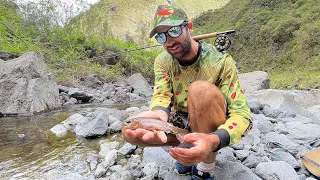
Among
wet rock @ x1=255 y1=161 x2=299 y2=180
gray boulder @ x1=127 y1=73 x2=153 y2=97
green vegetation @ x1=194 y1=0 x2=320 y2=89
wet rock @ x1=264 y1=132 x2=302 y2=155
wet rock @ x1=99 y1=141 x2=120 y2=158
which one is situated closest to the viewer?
wet rock @ x1=255 y1=161 x2=299 y2=180

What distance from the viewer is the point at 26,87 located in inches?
256

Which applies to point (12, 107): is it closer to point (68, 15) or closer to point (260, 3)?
point (68, 15)

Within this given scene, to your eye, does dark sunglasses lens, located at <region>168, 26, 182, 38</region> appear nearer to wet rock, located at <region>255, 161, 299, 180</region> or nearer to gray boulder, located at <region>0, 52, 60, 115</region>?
wet rock, located at <region>255, 161, 299, 180</region>

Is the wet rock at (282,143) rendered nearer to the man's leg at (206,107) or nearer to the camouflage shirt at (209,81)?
the camouflage shirt at (209,81)

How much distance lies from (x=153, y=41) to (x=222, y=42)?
701 inches

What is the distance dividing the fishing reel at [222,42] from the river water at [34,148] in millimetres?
2127

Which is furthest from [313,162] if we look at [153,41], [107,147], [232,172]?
[153,41]

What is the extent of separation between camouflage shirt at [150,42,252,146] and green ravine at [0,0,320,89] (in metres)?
7.73

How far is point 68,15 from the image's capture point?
42.1 feet

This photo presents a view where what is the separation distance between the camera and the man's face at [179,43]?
1.96 metres

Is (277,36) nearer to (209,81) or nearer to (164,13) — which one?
(209,81)

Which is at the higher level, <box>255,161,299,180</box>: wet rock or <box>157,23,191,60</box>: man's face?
<box>157,23,191,60</box>: man's face

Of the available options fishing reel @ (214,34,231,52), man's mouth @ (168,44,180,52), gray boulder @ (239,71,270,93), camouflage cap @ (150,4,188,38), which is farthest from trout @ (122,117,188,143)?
gray boulder @ (239,71,270,93)

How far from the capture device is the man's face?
6.43 feet
